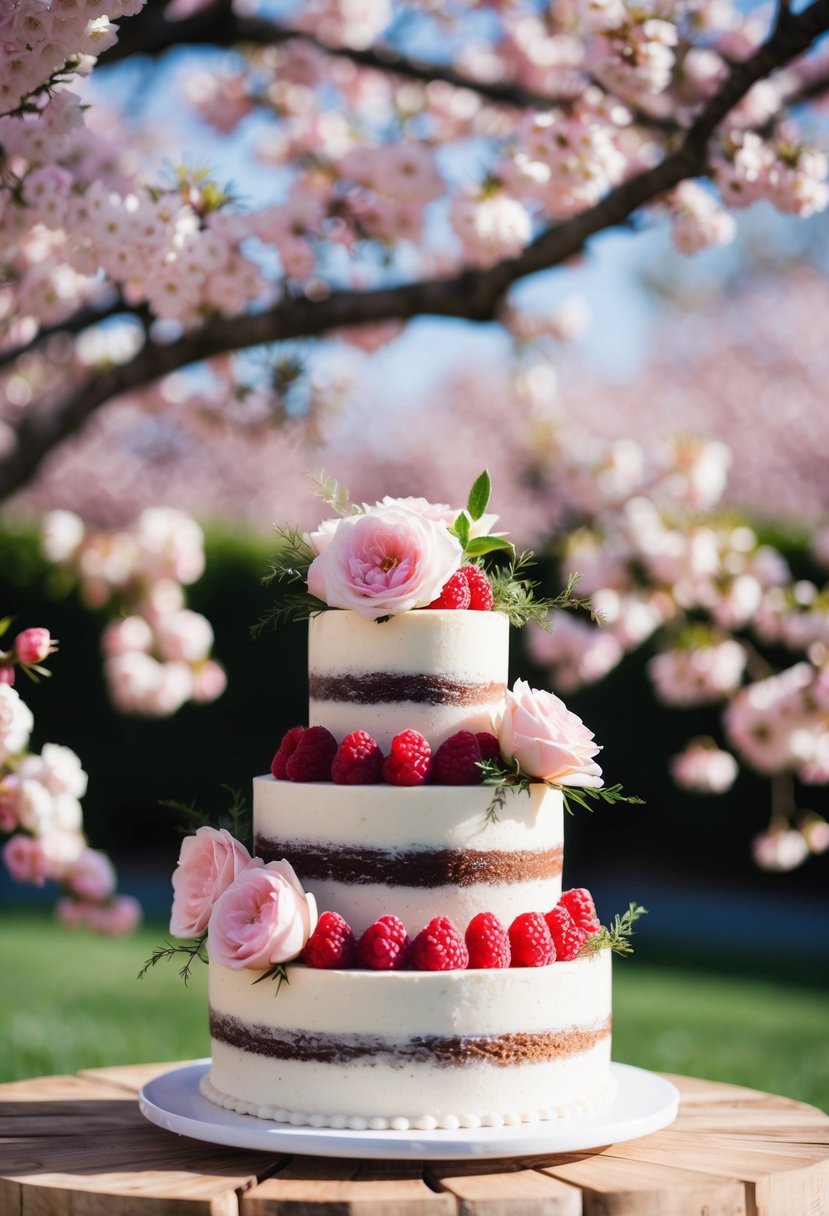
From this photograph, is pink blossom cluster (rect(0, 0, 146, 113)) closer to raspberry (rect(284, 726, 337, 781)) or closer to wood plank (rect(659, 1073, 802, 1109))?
raspberry (rect(284, 726, 337, 781))

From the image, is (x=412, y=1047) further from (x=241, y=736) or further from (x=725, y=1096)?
(x=241, y=736)

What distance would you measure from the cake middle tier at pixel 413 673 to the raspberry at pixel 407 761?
0.28ft

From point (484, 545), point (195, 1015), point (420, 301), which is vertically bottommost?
point (195, 1015)

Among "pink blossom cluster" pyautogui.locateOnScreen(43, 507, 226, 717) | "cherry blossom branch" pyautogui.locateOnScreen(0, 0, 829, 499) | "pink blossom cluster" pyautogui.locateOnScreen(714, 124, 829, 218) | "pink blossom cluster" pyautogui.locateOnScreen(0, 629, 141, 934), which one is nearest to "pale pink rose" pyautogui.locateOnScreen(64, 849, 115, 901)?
"pink blossom cluster" pyautogui.locateOnScreen(0, 629, 141, 934)

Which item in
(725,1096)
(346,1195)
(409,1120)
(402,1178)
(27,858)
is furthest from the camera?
(27,858)

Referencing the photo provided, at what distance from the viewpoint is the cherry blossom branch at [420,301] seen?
3.64 m

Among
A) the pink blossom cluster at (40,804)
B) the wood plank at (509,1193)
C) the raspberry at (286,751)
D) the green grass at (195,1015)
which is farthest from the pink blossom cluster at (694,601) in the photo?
the wood plank at (509,1193)

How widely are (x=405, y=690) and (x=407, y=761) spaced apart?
157 mm

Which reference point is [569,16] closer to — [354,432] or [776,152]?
[776,152]

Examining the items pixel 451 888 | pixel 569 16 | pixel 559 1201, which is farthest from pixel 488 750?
pixel 569 16

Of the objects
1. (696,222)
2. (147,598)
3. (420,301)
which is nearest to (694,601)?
(696,222)

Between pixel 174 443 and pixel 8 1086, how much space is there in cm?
1710

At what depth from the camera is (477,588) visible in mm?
2789

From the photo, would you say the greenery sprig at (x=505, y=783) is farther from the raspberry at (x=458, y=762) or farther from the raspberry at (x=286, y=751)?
the raspberry at (x=286, y=751)
